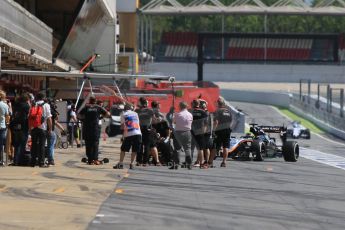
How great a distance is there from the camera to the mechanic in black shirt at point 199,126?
2117 cm

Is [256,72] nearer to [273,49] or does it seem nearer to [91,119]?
[273,49]

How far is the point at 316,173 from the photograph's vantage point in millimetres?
21734

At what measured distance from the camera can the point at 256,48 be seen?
134 meters

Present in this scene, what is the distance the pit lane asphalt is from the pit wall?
130 feet

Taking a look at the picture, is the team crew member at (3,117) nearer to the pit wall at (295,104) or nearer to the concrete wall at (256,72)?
the pit wall at (295,104)

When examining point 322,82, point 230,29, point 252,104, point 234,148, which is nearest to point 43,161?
point 234,148

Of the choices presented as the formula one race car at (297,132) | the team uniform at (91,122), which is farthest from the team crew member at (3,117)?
the formula one race car at (297,132)

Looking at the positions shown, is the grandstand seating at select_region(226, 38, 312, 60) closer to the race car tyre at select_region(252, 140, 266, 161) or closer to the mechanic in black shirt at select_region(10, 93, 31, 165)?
the race car tyre at select_region(252, 140, 266, 161)

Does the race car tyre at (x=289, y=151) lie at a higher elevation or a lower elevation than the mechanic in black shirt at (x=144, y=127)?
lower

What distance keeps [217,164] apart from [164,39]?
11368 cm

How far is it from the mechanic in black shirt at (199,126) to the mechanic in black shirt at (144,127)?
3.24ft

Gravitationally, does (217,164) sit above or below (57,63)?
below

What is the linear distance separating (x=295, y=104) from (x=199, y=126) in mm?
65169

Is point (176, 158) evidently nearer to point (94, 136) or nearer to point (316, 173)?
point (94, 136)
